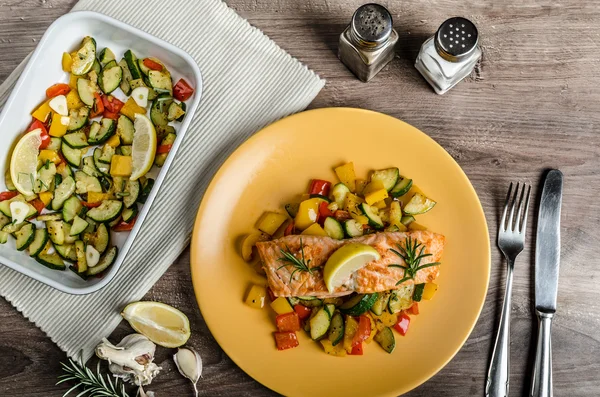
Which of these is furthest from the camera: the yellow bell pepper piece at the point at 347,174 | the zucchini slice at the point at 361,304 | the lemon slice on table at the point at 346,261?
the yellow bell pepper piece at the point at 347,174

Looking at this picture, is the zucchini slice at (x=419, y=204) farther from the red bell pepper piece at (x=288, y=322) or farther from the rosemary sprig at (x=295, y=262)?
the red bell pepper piece at (x=288, y=322)

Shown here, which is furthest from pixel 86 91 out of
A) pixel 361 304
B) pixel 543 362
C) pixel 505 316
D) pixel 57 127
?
pixel 543 362

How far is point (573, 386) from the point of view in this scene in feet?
8.02

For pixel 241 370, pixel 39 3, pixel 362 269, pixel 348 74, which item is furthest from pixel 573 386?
→ pixel 39 3

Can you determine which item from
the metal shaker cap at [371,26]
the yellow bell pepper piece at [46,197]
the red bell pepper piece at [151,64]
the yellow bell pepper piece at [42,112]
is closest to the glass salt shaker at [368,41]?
the metal shaker cap at [371,26]

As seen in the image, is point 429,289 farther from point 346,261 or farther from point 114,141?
point 114,141

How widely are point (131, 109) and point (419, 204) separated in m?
1.31

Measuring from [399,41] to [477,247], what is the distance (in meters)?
0.99

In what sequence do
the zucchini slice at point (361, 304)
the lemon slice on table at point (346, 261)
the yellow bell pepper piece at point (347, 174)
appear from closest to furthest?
the lemon slice on table at point (346, 261), the zucchini slice at point (361, 304), the yellow bell pepper piece at point (347, 174)

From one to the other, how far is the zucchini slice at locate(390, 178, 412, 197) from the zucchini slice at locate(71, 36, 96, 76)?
1.42 metres

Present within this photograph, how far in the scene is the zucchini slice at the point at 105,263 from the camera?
2260mm

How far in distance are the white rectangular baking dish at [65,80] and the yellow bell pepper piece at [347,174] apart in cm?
67

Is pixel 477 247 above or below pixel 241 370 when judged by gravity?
above

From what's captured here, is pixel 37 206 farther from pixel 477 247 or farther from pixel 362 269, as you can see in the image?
pixel 477 247
